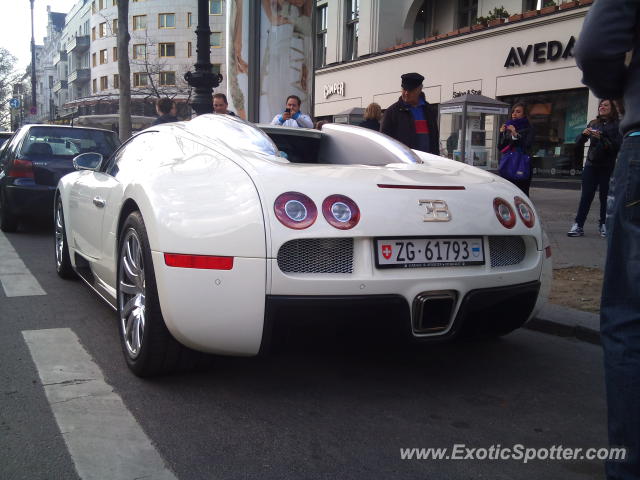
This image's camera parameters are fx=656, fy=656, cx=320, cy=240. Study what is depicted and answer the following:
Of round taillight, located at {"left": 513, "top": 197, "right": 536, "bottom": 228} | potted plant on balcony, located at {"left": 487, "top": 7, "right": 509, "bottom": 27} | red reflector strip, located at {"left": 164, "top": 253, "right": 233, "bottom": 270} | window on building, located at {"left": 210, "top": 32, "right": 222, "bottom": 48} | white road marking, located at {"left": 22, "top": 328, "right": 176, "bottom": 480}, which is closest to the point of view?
white road marking, located at {"left": 22, "top": 328, "right": 176, "bottom": 480}

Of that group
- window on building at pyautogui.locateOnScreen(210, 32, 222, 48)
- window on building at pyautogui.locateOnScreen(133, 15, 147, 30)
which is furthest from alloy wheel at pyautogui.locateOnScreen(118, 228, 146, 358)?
window on building at pyautogui.locateOnScreen(133, 15, 147, 30)

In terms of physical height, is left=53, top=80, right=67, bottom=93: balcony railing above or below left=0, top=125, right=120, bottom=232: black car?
above

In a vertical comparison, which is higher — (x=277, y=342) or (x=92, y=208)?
(x=92, y=208)

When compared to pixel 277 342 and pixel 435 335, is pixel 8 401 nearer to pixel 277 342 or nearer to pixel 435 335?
pixel 277 342

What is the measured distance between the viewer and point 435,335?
9.44 ft

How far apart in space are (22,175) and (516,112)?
251 inches

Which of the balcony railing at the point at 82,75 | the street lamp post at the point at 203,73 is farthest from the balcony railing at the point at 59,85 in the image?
the street lamp post at the point at 203,73

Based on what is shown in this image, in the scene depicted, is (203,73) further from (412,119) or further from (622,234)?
(622,234)

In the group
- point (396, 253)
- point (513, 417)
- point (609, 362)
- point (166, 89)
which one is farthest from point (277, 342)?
point (166, 89)

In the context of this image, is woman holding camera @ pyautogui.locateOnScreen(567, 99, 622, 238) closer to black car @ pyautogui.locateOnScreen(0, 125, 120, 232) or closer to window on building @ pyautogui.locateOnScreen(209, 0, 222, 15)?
black car @ pyautogui.locateOnScreen(0, 125, 120, 232)

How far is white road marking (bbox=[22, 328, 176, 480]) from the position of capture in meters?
2.29

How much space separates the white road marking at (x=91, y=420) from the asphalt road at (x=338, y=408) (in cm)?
4

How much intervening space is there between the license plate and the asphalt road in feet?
1.28

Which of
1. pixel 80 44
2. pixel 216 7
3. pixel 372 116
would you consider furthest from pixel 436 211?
pixel 80 44
